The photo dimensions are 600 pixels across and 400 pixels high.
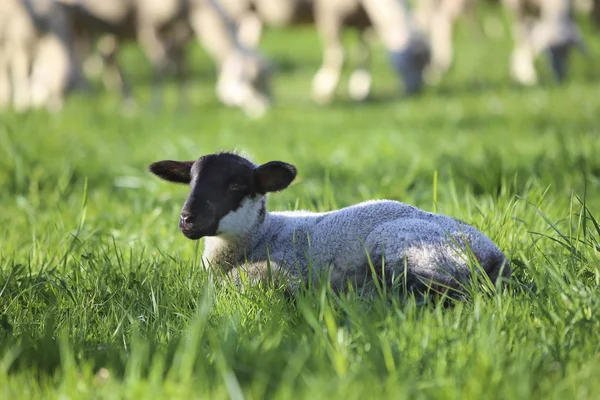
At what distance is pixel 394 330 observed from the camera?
2309mm

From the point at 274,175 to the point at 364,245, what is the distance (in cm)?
44

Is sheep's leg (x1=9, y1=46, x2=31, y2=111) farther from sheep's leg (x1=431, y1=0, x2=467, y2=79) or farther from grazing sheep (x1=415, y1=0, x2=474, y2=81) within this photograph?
sheep's leg (x1=431, y1=0, x2=467, y2=79)

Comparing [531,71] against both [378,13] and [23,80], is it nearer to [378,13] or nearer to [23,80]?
[378,13]

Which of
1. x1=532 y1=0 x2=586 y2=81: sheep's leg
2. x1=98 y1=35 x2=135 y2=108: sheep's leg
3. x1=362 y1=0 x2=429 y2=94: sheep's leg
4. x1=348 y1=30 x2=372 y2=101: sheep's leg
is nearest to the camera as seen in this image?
x1=532 y1=0 x2=586 y2=81: sheep's leg

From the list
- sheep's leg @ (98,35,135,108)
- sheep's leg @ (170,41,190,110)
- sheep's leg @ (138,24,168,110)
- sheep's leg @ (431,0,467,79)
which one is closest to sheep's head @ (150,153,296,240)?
sheep's leg @ (170,41,190,110)

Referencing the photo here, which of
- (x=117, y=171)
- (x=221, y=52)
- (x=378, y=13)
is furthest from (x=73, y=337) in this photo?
(x=378, y=13)

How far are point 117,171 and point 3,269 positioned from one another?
2.88 m

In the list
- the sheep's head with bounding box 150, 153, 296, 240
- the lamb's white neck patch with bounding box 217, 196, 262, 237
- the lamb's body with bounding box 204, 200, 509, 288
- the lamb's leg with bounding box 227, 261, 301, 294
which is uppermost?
the sheep's head with bounding box 150, 153, 296, 240

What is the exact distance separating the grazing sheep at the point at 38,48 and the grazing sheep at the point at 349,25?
3261 millimetres

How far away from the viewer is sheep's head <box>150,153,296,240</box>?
3.01m

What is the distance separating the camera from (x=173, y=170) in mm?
3256

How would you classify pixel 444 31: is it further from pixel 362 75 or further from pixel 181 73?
pixel 181 73

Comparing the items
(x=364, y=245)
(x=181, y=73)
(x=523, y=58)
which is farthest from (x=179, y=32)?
(x=364, y=245)

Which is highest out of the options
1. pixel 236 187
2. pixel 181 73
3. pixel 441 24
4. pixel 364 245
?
pixel 441 24
